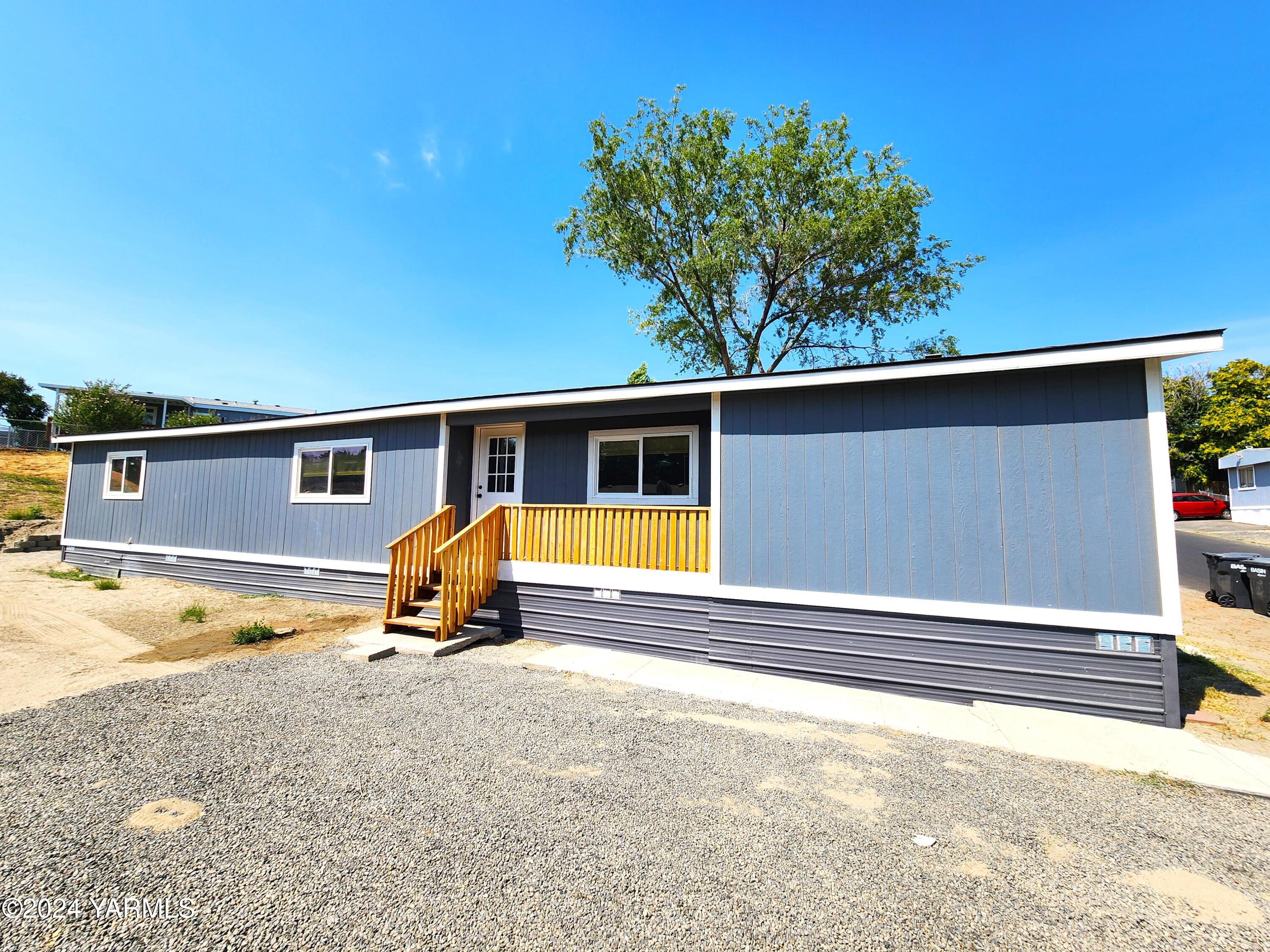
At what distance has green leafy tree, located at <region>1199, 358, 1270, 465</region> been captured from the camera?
25547 mm

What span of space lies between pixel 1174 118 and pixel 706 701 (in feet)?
63.0

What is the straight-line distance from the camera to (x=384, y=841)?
93.0 inches

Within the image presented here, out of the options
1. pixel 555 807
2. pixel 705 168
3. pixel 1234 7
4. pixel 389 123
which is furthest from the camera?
pixel 705 168

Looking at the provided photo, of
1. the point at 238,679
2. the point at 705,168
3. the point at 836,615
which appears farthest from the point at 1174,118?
the point at 238,679

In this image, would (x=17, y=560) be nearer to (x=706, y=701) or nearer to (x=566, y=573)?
(x=566, y=573)

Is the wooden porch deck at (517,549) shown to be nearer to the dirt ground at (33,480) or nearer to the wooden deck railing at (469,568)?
the wooden deck railing at (469,568)

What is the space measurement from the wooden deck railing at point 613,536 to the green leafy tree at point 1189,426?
34.1 metres

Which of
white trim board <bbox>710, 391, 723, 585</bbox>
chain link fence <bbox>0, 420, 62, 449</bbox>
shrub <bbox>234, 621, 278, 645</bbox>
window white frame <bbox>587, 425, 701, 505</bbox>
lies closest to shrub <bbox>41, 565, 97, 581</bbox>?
shrub <bbox>234, 621, 278, 645</bbox>

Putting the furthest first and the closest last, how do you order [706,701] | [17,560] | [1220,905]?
[17,560] < [706,701] < [1220,905]

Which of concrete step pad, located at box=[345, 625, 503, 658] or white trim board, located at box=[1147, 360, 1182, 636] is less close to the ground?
white trim board, located at box=[1147, 360, 1182, 636]

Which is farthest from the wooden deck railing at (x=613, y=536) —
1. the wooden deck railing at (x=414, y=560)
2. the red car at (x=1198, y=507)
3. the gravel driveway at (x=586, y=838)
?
the red car at (x=1198, y=507)

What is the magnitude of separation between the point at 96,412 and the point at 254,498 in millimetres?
23646

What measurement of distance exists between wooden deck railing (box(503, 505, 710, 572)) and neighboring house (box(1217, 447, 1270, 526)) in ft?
94.0

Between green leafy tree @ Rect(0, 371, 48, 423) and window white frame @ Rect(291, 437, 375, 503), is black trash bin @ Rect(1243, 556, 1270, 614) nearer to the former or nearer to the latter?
window white frame @ Rect(291, 437, 375, 503)
